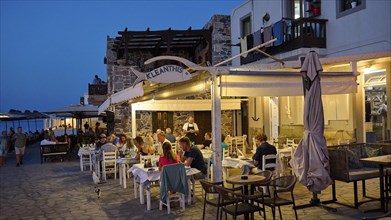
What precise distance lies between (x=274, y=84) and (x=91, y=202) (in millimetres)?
4483

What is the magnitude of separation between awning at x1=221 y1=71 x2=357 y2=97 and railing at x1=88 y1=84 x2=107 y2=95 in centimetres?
1584

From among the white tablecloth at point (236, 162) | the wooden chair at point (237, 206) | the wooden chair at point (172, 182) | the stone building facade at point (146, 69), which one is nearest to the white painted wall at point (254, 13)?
the stone building facade at point (146, 69)

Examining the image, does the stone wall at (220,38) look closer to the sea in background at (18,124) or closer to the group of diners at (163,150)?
the group of diners at (163,150)

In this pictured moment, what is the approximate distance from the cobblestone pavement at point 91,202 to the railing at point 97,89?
10.6 metres

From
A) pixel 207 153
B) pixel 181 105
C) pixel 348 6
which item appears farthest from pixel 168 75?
pixel 348 6

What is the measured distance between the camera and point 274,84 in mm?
7348

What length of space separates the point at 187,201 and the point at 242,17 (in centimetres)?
1181

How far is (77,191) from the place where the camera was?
922cm

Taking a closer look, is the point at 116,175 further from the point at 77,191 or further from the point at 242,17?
the point at 242,17

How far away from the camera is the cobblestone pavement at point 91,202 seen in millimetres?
6422

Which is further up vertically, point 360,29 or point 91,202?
point 360,29

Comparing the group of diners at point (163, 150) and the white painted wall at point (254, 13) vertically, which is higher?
the white painted wall at point (254, 13)

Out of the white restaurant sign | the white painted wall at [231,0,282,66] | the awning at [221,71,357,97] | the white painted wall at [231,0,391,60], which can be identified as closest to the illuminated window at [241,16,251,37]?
the white painted wall at [231,0,282,66]

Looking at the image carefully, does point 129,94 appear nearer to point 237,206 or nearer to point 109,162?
point 109,162
